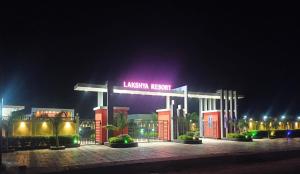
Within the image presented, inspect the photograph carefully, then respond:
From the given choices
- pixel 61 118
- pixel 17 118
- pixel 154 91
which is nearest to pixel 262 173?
pixel 61 118

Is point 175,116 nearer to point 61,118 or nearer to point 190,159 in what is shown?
point 61,118

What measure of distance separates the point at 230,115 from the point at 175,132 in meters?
8.38

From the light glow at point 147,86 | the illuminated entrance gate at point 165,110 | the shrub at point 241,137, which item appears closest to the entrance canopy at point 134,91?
the illuminated entrance gate at point 165,110

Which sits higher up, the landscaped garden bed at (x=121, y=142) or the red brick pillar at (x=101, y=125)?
the red brick pillar at (x=101, y=125)

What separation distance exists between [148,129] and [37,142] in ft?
39.2

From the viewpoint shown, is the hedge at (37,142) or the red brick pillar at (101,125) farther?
the red brick pillar at (101,125)

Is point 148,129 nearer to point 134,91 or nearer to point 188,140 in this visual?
point 134,91

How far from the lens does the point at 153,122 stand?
3606 centimetres

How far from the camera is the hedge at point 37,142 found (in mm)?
25500

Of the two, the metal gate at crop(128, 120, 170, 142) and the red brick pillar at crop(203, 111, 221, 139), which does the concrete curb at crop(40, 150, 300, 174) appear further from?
the red brick pillar at crop(203, 111, 221, 139)

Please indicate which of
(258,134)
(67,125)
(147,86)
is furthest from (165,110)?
(258,134)

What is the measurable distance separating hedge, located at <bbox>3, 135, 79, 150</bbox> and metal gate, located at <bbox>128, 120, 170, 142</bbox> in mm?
6481

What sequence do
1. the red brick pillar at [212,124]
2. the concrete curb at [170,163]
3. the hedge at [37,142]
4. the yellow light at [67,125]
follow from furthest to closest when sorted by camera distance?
1. the red brick pillar at [212,124]
2. the yellow light at [67,125]
3. the hedge at [37,142]
4. the concrete curb at [170,163]

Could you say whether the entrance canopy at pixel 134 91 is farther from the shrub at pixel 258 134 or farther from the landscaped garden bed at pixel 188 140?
the landscaped garden bed at pixel 188 140
